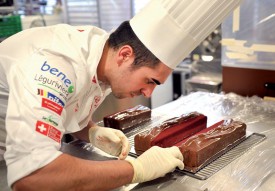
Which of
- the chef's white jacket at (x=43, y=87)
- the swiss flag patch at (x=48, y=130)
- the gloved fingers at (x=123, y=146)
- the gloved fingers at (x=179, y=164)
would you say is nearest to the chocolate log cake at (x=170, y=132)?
the gloved fingers at (x=123, y=146)

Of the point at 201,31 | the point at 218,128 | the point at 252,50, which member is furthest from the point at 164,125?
the point at 252,50

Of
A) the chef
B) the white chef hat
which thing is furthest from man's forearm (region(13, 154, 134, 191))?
the white chef hat

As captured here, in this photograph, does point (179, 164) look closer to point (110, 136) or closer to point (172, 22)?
point (110, 136)

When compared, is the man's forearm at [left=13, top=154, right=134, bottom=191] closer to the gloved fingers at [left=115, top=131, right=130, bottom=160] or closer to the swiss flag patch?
the swiss flag patch

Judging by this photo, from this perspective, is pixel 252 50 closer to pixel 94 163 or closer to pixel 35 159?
pixel 94 163

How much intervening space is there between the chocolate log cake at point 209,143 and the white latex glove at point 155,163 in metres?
0.04

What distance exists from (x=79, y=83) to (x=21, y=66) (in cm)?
17

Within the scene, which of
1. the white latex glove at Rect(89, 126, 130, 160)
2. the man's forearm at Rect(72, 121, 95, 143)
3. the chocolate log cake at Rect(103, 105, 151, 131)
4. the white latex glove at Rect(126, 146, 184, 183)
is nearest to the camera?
the white latex glove at Rect(126, 146, 184, 183)

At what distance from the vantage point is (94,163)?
0.99m

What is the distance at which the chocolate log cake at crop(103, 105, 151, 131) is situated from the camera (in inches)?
61.5

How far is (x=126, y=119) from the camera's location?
1.57 m

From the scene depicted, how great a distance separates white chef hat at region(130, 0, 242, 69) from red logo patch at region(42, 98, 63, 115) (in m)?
0.37

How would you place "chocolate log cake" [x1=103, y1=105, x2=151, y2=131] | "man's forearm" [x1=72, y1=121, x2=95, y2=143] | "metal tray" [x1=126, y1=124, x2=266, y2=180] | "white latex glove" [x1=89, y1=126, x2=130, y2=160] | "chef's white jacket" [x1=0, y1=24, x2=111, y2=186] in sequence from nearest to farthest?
"chef's white jacket" [x1=0, y1=24, x2=111, y2=186] → "metal tray" [x1=126, y1=124, x2=266, y2=180] → "white latex glove" [x1=89, y1=126, x2=130, y2=160] → "man's forearm" [x1=72, y1=121, x2=95, y2=143] → "chocolate log cake" [x1=103, y1=105, x2=151, y2=131]

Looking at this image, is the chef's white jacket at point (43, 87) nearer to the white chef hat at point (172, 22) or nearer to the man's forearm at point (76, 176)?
the man's forearm at point (76, 176)
